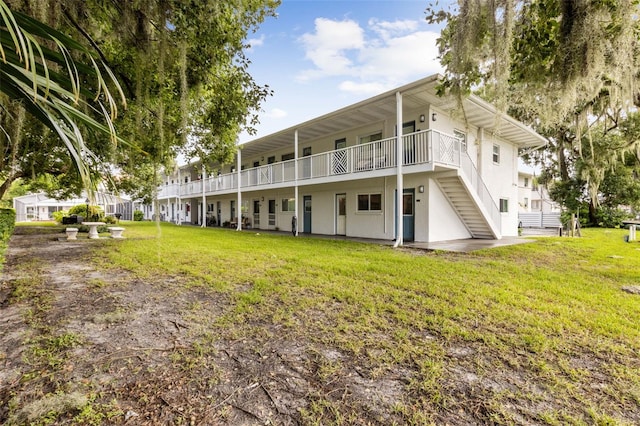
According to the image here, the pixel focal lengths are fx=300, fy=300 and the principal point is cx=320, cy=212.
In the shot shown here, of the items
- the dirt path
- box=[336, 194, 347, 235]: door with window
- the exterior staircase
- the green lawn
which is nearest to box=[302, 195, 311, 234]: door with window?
box=[336, 194, 347, 235]: door with window

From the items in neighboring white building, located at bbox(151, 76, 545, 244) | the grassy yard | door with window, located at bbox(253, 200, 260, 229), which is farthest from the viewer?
door with window, located at bbox(253, 200, 260, 229)

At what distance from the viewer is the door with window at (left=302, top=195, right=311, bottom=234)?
53.1ft

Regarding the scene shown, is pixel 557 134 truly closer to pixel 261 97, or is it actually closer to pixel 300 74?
→ pixel 300 74

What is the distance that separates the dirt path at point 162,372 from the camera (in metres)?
1.98

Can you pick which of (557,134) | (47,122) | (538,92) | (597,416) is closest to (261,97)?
(538,92)

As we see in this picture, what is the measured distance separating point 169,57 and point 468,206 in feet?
36.0

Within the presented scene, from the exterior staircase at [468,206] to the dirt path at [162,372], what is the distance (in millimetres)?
9464

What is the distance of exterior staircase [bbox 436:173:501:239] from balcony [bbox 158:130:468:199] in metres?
0.90

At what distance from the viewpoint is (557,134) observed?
61.2 ft

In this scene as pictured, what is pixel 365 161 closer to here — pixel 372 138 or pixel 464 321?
pixel 372 138

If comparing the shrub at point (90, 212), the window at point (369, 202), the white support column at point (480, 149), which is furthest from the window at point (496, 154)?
the shrub at point (90, 212)

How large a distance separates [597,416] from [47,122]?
135 inches

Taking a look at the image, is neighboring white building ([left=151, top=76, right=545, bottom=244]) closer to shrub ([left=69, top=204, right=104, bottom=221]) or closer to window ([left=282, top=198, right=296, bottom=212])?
window ([left=282, top=198, right=296, bottom=212])

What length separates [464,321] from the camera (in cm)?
357
